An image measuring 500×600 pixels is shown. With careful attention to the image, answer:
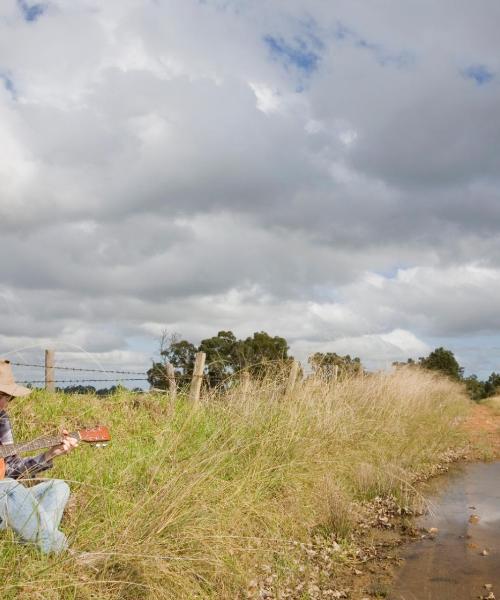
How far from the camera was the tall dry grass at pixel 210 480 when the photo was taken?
476 cm

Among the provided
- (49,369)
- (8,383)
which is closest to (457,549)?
(8,383)

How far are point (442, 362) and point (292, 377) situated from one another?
31.8 metres

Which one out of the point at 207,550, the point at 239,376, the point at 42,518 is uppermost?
the point at 239,376

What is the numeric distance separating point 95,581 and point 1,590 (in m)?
0.60

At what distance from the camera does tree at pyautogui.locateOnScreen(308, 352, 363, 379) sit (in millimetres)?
12289

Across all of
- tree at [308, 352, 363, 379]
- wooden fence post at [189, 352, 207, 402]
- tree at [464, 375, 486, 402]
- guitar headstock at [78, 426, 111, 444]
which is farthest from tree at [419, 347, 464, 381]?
guitar headstock at [78, 426, 111, 444]

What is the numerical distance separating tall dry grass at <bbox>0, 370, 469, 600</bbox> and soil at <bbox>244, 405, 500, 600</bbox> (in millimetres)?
201

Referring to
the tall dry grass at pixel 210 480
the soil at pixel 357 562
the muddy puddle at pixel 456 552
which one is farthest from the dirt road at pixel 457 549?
the tall dry grass at pixel 210 480

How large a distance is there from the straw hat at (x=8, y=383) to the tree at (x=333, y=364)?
7723mm

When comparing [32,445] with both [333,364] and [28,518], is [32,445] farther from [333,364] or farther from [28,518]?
[333,364]

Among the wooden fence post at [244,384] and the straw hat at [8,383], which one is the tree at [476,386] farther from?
the straw hat at [8,383]

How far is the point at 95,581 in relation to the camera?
433cm

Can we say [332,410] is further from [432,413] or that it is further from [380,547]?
[432,413]

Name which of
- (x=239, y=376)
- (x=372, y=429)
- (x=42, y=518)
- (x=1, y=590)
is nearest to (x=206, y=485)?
(x=42, y=518)
